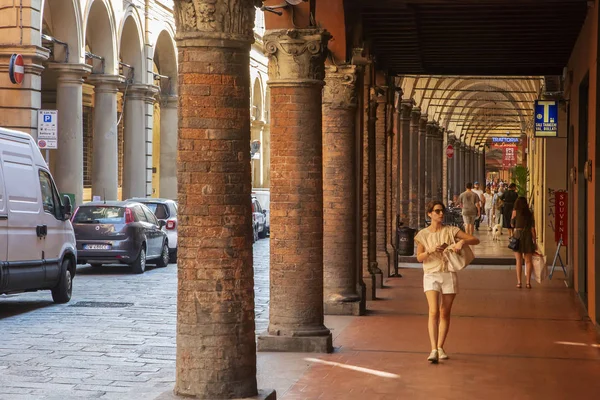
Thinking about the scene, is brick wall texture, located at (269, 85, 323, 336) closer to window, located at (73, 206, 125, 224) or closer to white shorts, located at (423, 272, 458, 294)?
white shorts, located at (423, 272, 458, 294)

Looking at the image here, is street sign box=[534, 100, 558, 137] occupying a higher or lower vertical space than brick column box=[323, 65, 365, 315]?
higher

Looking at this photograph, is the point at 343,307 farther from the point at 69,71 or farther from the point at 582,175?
the point at 69,71

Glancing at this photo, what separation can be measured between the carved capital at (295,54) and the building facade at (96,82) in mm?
13925

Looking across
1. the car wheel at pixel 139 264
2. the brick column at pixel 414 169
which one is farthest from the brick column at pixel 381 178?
the brick column at pixel 414 169

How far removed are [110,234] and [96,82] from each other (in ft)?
32.3

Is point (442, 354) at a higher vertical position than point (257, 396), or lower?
lower

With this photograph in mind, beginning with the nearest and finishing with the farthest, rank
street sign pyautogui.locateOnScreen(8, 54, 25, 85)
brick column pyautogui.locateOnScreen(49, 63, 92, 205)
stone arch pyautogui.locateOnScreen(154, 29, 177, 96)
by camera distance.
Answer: street sign pyautogui.locateOnScreen(8, 54, 25, 85) < brick column pyautogui.locateOnScreen(49, 63, 92, 205) < stone arch pyautogui.locateOnScreen(154, 29, 177, 96)

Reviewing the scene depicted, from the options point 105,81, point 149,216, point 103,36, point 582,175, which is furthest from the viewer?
point 105,81

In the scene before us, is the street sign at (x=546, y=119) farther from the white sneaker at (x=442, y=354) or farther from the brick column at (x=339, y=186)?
the white sneaker at (x=442, y=354)

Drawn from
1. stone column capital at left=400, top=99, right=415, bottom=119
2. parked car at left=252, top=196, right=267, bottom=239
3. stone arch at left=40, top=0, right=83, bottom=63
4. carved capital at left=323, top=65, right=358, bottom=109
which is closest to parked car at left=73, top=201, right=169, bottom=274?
stone arch at left=40, top=0, right=83, bottom=63

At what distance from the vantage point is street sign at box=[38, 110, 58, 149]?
23.7m

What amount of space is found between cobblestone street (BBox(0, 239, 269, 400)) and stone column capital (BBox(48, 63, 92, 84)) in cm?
909

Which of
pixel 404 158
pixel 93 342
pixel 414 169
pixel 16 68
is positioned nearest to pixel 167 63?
pixel 414 169

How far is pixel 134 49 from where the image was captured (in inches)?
1313
